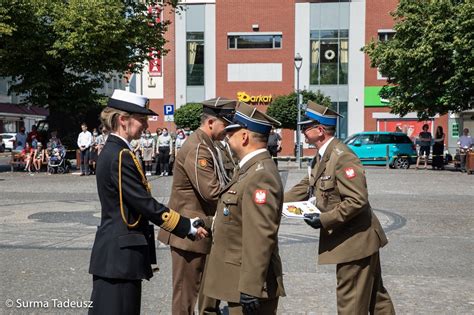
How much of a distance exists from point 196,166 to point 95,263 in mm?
1244

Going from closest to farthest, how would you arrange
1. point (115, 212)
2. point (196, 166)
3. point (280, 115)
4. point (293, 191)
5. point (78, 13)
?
point (115, 212) → point (196, 166) → point (293, 191) → point (78, 13) → point (280, 115)

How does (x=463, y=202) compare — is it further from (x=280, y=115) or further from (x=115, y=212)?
(x=280, y=115)

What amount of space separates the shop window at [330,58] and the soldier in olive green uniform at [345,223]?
121ft

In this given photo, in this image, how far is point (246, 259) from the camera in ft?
11.1

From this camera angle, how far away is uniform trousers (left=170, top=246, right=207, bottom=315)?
4602 mm

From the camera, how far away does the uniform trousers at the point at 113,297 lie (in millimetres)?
3590

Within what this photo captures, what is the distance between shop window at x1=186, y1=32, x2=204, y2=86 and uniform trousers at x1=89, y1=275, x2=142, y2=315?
127 feet

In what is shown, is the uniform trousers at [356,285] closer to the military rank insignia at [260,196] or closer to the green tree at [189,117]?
the military rank insignia at [260,196]

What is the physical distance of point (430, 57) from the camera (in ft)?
80.1

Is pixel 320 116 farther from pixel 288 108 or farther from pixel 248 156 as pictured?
pixel 288 108

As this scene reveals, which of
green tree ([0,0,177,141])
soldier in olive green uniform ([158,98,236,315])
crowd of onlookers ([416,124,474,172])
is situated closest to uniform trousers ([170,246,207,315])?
soldier in olive green uniform ([158,98,236,315])

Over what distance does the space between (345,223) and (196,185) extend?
1.20 metres

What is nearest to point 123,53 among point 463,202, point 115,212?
point 463,202

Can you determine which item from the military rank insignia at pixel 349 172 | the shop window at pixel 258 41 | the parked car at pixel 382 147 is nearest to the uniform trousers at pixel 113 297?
the military rank insignia at pixel 349 172
